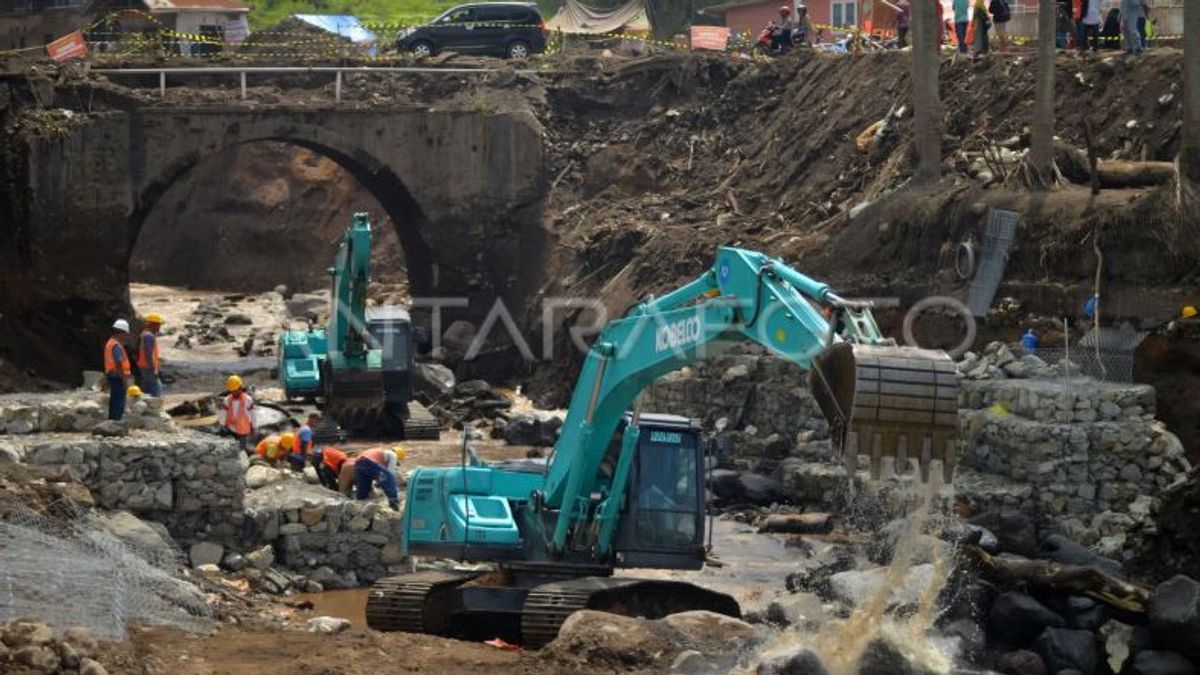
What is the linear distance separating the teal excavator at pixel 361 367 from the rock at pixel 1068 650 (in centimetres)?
1723

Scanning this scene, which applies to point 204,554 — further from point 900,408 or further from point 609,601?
point 900,408

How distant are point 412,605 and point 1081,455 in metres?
9.99

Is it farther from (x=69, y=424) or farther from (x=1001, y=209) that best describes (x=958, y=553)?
(x=1001, y=209)

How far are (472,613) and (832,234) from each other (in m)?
19.2

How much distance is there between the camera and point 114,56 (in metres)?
48.0

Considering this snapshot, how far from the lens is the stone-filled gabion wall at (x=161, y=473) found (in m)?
22.7

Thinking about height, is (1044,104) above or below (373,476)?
above

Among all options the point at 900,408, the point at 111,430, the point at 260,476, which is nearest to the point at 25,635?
the point at 900,408

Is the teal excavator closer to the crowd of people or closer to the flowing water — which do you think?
the crowd of people

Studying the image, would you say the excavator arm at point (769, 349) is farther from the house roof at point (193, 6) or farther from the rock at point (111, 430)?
the house roof at point (193, 6)

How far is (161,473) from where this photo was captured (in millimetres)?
22969

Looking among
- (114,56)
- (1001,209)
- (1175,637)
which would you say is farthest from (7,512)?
(114,56)

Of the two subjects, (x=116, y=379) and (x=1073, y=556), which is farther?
(x=116, y=379)

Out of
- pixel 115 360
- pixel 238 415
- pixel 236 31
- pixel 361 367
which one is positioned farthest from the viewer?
pixel 236 31
